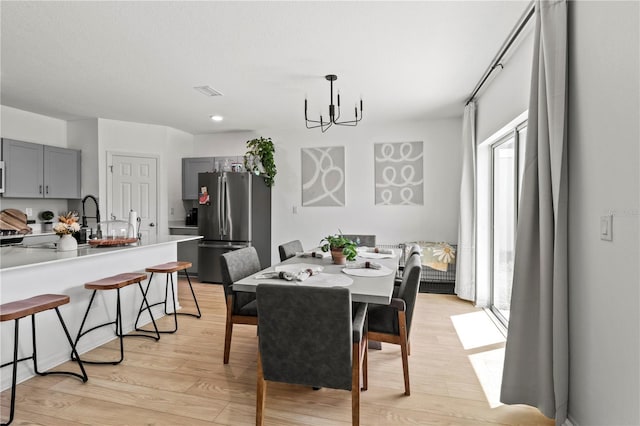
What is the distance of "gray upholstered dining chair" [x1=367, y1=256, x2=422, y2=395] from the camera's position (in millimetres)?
2146

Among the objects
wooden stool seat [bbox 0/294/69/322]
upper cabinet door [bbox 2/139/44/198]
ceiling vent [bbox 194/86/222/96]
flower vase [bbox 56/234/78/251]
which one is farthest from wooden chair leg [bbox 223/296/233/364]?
upper cabinet door [bbox 2/139/44/198]

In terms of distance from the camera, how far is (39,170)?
4539 mm

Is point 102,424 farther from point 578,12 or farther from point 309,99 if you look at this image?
point 309,99

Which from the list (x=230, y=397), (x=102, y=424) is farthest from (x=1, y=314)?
(x=230, y=397)

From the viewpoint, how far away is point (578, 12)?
5.57 feet

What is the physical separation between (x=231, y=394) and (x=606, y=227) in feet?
7.18

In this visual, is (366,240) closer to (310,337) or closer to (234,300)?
(234,300)

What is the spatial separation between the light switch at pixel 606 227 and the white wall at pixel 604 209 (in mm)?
22

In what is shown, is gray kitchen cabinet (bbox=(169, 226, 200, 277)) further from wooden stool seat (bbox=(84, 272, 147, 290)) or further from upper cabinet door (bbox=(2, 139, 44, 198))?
wooden stool seat (bbox=(84, 272, 147, 290))

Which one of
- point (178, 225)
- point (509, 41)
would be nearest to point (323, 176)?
point (178, 225)

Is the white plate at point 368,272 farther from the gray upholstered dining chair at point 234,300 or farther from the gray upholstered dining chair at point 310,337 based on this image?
the gray upholstered dining chair at point 234,300

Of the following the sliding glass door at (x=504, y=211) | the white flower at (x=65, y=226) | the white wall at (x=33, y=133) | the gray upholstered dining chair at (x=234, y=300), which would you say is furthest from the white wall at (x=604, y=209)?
the white wall at (x=33, y=133)

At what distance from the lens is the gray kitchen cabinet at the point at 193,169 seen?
5.84 metres

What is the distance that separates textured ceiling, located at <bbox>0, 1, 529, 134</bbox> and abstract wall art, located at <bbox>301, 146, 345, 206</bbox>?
119 centimetres
